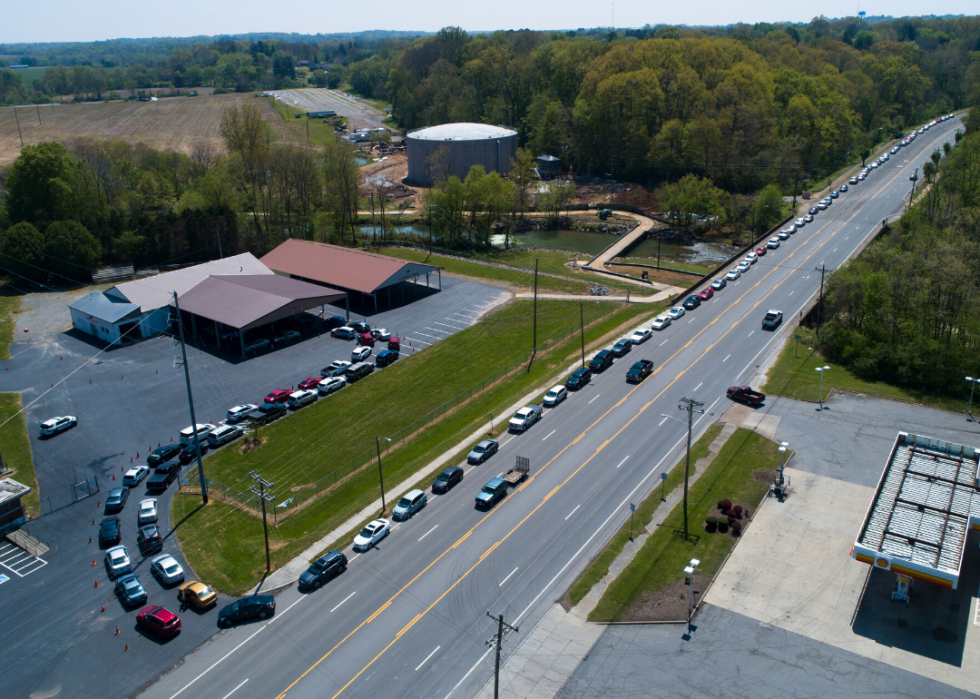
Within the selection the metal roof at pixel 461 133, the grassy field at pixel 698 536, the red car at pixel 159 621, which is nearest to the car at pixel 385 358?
the grassy field at pixel 698 536

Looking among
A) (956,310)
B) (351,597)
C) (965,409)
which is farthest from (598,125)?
(351,597)

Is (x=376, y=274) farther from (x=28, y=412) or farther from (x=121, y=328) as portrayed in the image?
(x=28, y=412)

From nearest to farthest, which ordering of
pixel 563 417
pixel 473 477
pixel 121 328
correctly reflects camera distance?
pixel 473 477
pixel 563 417
pixel 121 328

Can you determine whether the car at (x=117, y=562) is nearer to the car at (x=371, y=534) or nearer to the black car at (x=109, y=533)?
the black car at (x=109, y=533)

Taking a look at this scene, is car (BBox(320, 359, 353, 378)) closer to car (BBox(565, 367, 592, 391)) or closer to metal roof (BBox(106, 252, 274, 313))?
metal roof (BBox(106, 252, 274, 313))

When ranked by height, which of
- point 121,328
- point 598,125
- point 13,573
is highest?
point 598,125
